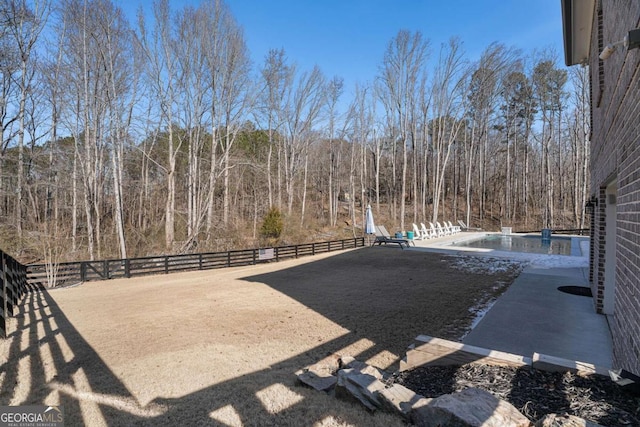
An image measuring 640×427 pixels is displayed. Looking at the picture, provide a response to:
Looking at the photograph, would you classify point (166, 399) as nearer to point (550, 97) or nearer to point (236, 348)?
point (236, 348)

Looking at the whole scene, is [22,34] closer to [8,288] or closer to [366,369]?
[8,288]

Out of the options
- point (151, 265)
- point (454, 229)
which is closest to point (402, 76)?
point (454, 229)

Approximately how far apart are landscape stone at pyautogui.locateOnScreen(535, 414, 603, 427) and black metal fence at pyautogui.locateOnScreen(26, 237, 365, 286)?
431 inches

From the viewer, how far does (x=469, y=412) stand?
1938 mm

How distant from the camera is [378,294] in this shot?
6.70 m

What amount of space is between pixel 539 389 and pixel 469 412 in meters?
0.80

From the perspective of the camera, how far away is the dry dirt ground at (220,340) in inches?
105

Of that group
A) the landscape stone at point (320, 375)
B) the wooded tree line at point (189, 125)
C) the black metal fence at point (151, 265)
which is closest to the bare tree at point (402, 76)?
the wooded tree line at point (189, 125)

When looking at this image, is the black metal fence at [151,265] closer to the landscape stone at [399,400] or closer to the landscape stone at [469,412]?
the landscape stone at [399,400]

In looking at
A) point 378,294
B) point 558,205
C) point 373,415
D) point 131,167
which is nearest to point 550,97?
point 558,205

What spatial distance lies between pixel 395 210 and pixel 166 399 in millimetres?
26755

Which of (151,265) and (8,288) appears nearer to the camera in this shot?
(8,288)

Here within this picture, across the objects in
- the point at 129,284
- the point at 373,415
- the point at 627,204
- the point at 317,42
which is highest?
the point at 317,42

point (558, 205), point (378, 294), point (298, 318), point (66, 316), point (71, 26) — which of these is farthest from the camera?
point (558, 205)
